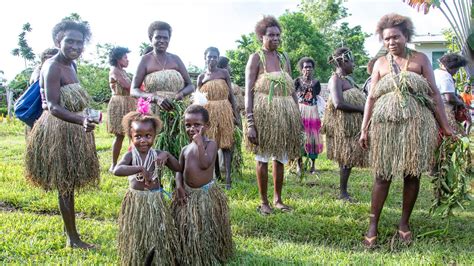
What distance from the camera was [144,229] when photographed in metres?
2.65

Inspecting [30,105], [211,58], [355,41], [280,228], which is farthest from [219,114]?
[355,41]

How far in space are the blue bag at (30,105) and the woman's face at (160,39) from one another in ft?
3.33

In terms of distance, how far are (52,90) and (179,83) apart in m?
1.16

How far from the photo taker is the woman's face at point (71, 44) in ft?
10.1

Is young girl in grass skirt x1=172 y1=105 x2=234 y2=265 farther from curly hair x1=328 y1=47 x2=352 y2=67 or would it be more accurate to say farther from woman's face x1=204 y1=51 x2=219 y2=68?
woman's face x1=204 y1=51 x2=219 y2=68

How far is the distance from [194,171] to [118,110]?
3.16m

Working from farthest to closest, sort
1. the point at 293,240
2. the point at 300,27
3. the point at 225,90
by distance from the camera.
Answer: the point at 300,27 → the point at 225,90 → the point at 293,240

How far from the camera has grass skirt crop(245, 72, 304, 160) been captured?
410 centimetres

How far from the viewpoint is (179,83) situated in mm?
3879

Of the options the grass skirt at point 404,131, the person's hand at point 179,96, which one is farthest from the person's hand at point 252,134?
the grass skirt at point 404,131

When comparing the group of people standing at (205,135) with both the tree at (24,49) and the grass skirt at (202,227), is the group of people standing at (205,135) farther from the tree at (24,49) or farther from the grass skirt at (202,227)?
the tree at (24,49)

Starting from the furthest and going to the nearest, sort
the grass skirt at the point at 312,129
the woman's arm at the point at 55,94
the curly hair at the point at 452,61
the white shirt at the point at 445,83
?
the grass skirt at the point at 312,129
the curly hair at the point at 452,61
the white shirt at the point at 445,83
the woman's arm at the point at 55,94

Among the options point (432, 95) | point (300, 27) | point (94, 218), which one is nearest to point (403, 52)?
point (432, 95)

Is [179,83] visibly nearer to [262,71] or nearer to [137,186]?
[262,71]
